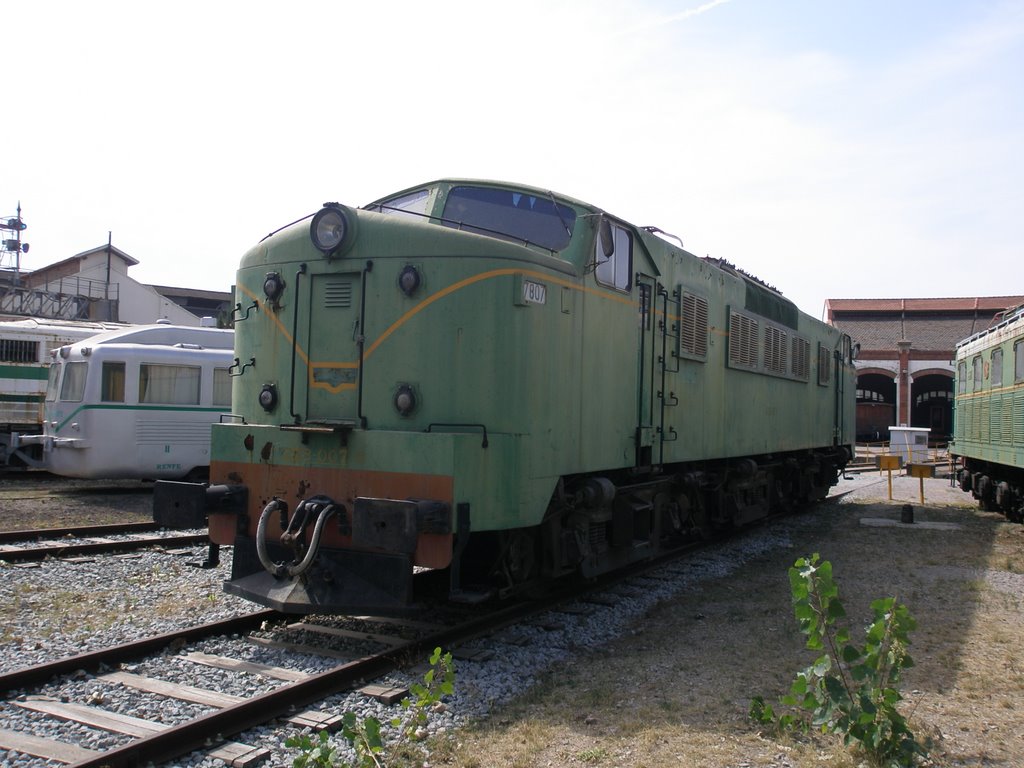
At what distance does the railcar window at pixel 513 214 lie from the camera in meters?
6.88

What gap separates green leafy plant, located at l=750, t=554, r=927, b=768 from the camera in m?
4.16

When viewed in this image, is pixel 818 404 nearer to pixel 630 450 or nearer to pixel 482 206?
pixel 630 450

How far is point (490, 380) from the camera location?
592cm

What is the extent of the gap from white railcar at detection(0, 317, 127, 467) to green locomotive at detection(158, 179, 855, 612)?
48.2 feet

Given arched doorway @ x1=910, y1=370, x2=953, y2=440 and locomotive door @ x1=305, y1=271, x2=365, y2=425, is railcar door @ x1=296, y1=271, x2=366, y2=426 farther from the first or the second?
arched doorway @ x1=910, y1=370, x2=953, y2=440

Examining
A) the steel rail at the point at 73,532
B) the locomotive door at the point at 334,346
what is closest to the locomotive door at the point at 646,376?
the locomotive door at the point at 334,346

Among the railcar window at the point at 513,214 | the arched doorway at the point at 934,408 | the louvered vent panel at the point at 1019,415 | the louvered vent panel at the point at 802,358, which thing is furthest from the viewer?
the arched doorway at the point at 934,408

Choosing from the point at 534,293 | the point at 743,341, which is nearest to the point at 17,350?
the point at 743,341

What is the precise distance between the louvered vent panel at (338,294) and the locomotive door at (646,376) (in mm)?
2743

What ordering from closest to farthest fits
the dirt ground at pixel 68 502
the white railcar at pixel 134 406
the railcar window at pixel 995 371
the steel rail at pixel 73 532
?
the steel rail at pixel 73 532
the dirt ground at pixel 68 502
the white railcar at pixel 134 406
the railcar window at pixel 995 371

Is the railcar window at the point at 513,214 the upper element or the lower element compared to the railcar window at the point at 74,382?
upper

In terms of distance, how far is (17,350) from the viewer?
19.2m

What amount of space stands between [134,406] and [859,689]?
44.1 ft

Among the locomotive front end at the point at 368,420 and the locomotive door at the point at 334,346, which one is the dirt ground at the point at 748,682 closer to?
the locomotive front end at the point at 368,420
